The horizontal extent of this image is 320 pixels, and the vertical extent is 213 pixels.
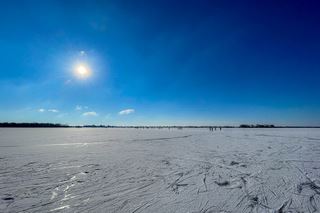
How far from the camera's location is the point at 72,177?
6.30 meters

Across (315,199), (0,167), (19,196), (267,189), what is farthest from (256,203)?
(0,167)

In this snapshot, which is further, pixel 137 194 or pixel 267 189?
pixel 267 189

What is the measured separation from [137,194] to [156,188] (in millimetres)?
666

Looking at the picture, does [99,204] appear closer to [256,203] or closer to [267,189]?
[256,203]

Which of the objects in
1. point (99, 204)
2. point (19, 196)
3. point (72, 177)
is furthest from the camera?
point (72, 177)

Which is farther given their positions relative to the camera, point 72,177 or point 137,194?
point 72,177

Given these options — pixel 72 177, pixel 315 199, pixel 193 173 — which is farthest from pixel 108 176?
pixel 315 199

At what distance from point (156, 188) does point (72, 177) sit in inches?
117

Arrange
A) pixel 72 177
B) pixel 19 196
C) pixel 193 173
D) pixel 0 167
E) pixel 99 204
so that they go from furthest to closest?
1. pixel 0 167
2. pixel 193 173
3. pixel 72 177
4. pixel 19 196
5. pixel 99 204

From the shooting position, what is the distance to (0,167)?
7.45 m

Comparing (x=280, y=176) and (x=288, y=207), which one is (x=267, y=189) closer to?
(x=288, y=207)

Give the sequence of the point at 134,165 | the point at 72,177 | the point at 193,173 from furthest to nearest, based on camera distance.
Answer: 1. the point at 134,165
2. the point at 193,173
3. the point at 72,177

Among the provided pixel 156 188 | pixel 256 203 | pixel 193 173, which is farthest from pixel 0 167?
pixel 256 203

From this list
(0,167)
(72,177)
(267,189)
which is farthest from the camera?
(0,167)
